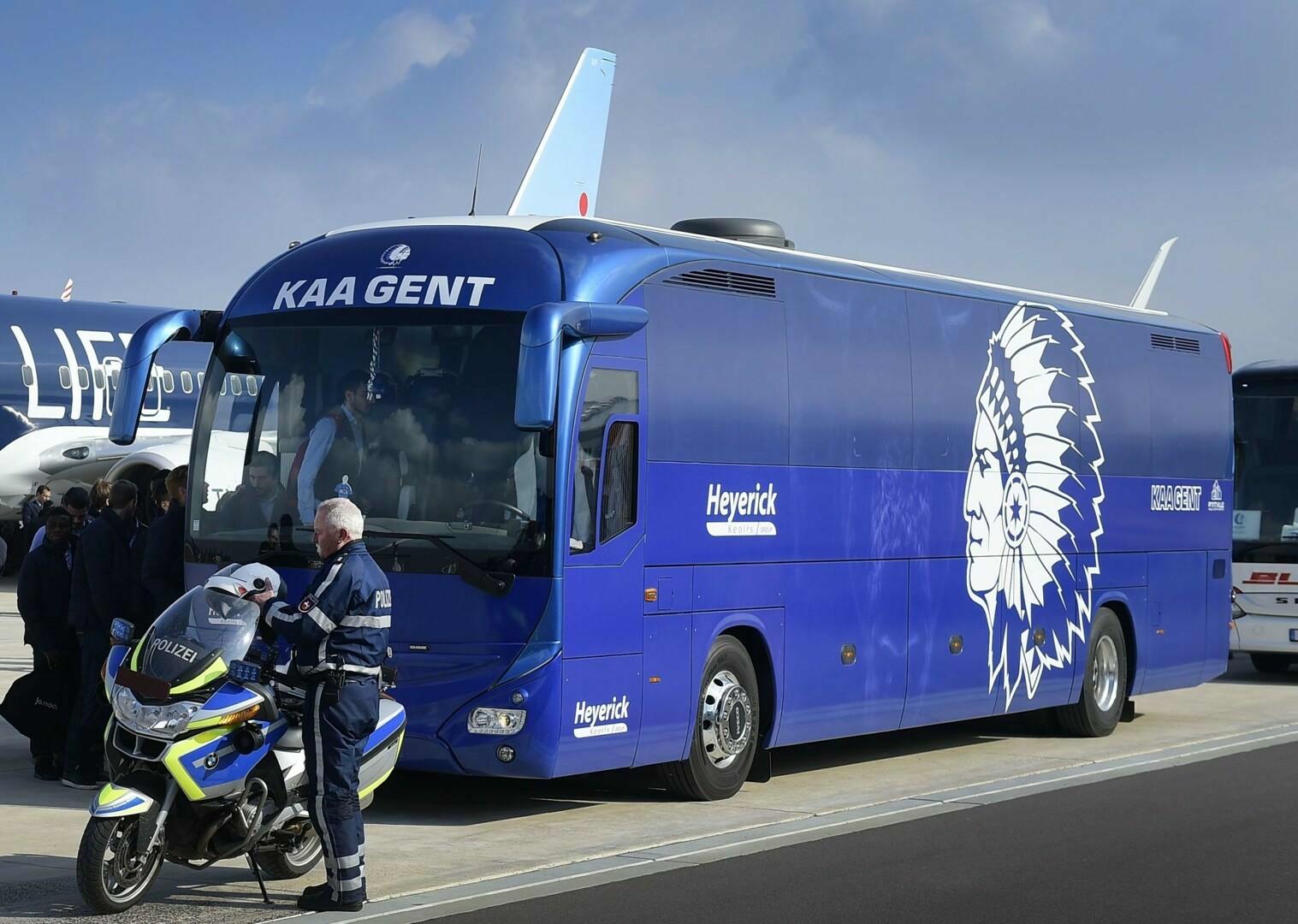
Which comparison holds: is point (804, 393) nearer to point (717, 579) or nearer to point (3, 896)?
point (717, 579)

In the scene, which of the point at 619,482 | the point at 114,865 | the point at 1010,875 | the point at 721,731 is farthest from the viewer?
the point at 721,731

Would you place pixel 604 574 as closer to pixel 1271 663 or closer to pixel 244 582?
pixel 244 582

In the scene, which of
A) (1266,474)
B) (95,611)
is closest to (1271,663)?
(1266,474)

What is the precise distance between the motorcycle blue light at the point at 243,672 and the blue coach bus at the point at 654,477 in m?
1.88

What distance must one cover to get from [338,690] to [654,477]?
3.53m

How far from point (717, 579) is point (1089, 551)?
5.26m

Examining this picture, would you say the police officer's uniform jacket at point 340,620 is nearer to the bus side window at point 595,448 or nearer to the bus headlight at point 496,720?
the bus headlight at point 496,720

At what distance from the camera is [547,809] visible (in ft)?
37.1

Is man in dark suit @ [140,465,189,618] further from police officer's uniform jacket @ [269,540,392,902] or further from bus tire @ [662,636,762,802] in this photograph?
police officer's uniform jacket @ [269,540,392,902]

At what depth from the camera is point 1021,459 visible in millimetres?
14820

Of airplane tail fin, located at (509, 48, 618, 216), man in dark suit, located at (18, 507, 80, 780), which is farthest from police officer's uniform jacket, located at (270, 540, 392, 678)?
airplane tail fin, located at (509, 48, 618, 216)

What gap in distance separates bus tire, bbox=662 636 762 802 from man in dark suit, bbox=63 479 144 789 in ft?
11.3

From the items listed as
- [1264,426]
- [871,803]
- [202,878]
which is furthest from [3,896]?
[1264,426]

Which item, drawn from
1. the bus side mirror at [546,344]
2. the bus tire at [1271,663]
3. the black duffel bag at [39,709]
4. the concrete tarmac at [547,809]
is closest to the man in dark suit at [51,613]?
the black duffel bag at [39,709]
